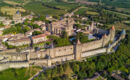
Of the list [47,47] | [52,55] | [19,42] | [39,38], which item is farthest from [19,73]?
[39,38]

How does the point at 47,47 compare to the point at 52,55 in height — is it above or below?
above

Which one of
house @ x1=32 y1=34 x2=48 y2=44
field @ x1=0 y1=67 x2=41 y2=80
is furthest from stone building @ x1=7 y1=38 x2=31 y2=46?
field @ x1=0 y1=67 x2=41 y2=80

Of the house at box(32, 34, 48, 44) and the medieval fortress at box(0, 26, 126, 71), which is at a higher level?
the house at box(32, 34, 48, 44)

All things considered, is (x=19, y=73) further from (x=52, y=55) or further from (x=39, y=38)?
(x=39, y=38)

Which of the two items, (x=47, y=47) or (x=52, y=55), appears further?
(x=47, y=47)

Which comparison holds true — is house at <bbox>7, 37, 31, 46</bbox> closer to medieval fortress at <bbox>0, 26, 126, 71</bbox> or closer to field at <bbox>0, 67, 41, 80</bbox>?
medieval fortress at <bbox>0, 26, 126, 71</bbox>

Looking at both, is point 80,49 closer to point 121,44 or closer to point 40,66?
point 40,66
